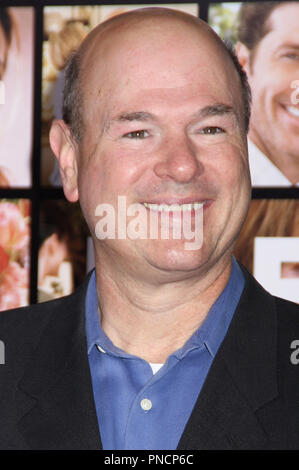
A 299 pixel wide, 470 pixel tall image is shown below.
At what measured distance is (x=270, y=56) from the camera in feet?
8.35

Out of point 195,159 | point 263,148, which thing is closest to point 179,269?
point 195,159

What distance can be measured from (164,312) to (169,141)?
35 centimetres

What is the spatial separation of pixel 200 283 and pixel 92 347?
0.26 m

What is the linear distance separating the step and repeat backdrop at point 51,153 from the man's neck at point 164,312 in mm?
1131

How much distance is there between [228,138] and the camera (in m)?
1.44

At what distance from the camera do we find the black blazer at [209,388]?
131 centimetres

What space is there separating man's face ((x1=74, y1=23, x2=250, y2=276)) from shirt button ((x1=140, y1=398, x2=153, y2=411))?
247 mm

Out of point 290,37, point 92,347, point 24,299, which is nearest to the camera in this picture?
point 92,347

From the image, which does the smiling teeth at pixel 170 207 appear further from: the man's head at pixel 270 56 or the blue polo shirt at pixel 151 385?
the man's head at pixel 270 56

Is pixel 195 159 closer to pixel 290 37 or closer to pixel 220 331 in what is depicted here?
pixel 220 331

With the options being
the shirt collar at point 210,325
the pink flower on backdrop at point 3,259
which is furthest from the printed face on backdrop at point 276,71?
the shirt collar at point 210,325

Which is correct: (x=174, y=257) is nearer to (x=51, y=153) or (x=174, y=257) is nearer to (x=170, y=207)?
A: (x=170, y=207)

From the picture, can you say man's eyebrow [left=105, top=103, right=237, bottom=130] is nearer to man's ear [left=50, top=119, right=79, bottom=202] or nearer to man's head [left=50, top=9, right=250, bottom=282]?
man's head [left=50, top=9, right=250, bottom=282]

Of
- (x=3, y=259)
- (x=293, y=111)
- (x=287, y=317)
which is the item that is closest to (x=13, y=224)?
(x=3, y=259)
